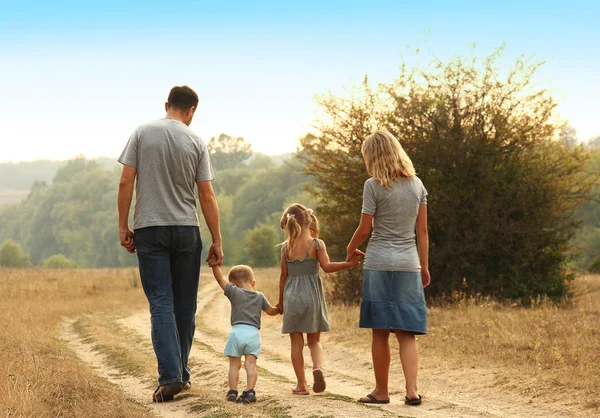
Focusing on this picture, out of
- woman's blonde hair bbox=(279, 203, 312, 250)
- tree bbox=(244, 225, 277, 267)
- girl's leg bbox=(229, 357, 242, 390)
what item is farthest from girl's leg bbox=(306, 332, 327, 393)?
tree bbox=(244, 225, 277, 267)

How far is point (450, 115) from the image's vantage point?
66.2ft

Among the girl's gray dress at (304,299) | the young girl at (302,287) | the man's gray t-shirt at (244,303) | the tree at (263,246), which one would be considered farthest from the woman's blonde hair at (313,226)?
the tree at (263,246)

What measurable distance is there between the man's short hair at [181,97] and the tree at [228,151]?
143 metres

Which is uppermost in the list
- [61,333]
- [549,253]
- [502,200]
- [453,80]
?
[453,80]

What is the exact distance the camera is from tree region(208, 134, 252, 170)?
496ft

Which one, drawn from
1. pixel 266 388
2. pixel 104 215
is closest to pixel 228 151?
pixel 104 215

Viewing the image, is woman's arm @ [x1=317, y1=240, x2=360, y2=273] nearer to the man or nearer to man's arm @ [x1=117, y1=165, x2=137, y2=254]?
the man

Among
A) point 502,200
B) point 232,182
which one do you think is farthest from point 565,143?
point 232,182

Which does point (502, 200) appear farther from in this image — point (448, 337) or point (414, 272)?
point (414, 272)

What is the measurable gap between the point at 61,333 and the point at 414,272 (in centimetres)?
1022

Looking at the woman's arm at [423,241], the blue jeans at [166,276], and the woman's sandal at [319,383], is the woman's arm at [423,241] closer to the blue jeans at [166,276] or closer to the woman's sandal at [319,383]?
the woman's sandal at [319,383]

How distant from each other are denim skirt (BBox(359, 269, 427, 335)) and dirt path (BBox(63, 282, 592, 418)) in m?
0.68

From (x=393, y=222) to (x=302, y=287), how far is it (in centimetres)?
111

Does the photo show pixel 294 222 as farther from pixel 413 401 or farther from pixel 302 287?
pixel 413 401
